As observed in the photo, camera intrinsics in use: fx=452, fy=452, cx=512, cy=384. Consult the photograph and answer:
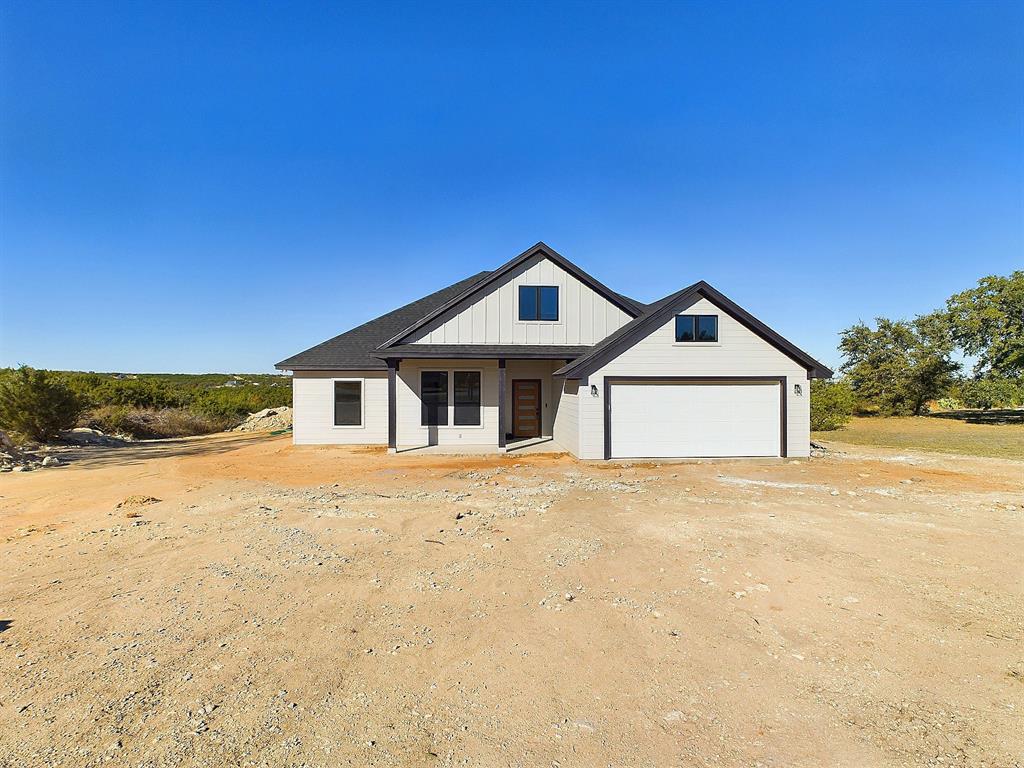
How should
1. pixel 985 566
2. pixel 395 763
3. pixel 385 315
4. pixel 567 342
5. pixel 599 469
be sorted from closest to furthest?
1. pixel 395 763
2. pixel 985 566
3. pixel 599 469
4. pixel 567 342
5. pixel 385 315

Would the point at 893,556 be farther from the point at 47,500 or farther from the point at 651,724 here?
the point at 47,500

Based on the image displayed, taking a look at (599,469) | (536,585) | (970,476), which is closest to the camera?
(536,585)

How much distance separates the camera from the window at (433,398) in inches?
611

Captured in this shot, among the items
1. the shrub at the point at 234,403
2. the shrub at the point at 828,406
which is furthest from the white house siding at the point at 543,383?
the shrub at the point at 234,403

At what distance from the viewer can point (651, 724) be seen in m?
2.76

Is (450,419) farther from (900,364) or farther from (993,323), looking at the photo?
(993,323)

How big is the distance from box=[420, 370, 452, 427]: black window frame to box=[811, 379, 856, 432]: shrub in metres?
18.9

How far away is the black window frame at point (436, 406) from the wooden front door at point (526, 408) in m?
3.06

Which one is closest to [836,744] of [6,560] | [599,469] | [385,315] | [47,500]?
[6,560]

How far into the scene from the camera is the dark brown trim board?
13.1 meters

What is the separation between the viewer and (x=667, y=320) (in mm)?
13250

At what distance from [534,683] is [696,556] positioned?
121 inches

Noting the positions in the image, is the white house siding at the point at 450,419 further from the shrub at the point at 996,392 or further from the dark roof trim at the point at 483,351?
the shrub at the point at 996,392

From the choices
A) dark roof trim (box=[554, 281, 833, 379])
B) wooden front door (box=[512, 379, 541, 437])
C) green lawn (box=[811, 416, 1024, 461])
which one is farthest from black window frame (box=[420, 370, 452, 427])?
green lawn (box=[811, 416, 1024, 461])
